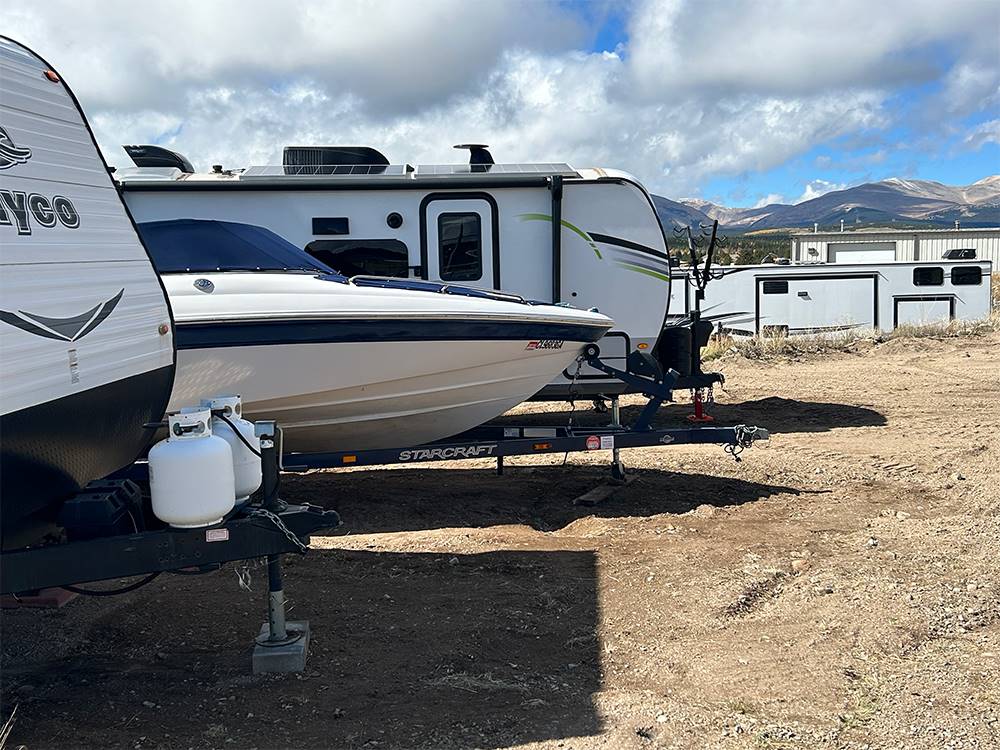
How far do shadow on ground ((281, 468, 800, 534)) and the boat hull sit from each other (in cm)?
57

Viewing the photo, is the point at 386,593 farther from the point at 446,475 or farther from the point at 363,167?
the point at 363,167

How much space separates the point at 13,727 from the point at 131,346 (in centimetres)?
152

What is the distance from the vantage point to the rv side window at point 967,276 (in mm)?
15344

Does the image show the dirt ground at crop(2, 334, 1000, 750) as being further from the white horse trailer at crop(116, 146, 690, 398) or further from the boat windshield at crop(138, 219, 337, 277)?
the boat windshield at crop(138, 219, 337, 277)

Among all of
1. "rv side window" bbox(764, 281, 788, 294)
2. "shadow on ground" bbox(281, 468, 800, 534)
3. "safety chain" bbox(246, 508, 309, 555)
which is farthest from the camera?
"rv side window" bbox(764, 281, 788, 294)

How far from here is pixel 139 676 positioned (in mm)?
3900

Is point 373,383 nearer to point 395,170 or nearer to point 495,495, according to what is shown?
point 495,495

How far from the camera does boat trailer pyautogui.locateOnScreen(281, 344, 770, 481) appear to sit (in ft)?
19.9

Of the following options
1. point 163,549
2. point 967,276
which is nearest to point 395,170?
point 163,549

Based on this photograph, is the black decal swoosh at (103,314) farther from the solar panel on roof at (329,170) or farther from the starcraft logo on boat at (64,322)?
the solar panel on roof at (329,170)

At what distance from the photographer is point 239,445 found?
12.6 ft

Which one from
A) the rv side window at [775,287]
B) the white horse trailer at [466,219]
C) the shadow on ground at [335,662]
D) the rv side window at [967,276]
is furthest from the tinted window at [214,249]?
the rv side window at [967,276]

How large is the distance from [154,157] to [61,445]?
5221 mm

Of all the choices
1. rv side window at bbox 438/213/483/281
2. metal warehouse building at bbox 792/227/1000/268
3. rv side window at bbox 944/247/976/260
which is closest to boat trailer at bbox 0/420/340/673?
rv side window at bbox 438/213/483/281
